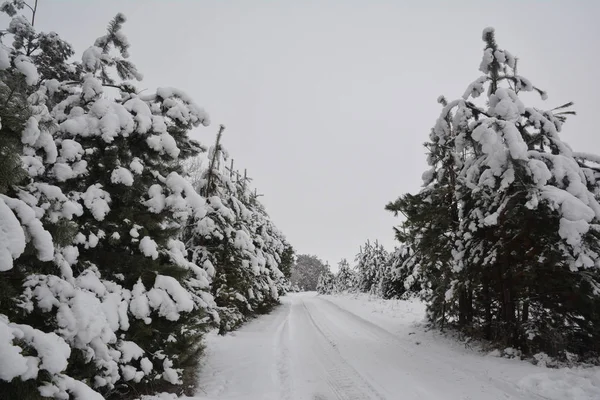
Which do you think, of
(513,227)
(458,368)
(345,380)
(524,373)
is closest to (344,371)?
(345,380)

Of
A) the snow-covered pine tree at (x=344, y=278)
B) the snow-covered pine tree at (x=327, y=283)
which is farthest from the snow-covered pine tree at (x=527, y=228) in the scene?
the snow-covered pine tree at (x=327, y=283)

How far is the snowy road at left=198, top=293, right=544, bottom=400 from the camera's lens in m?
6.17

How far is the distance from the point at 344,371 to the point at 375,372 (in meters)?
0.73

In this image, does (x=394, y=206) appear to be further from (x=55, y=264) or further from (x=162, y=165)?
(x=55, y=264)

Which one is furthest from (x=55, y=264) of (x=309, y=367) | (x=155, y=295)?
(x=309, y=367)

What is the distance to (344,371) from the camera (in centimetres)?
764

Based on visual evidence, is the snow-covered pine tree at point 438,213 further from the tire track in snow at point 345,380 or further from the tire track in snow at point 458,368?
the tire track in snow at point 345,380

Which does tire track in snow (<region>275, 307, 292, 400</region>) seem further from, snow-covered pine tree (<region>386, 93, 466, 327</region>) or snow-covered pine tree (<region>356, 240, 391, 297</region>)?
snow-covered pine tree (<region>356, 240, 391, 297</region>)

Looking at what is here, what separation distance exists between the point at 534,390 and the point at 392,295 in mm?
26385

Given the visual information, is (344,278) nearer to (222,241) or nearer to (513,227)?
(222,241)

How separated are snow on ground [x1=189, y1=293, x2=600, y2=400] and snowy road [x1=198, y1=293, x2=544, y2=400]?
0.02m

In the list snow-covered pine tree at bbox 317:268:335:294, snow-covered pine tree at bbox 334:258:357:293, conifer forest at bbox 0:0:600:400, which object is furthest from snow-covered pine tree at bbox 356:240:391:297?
conifer forest at bbox 0:0:600:400

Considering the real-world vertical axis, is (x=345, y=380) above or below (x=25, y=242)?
below

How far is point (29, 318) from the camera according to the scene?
144 inches
